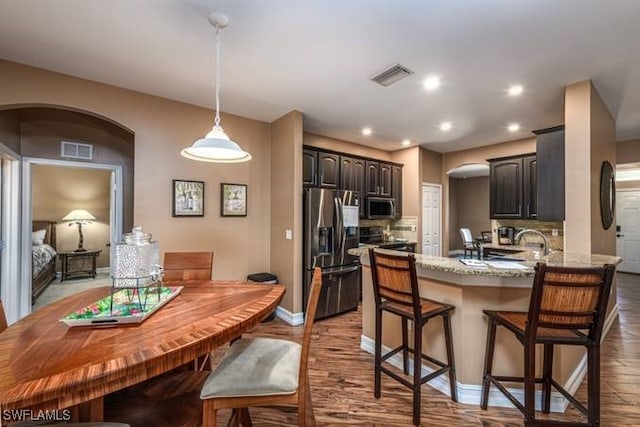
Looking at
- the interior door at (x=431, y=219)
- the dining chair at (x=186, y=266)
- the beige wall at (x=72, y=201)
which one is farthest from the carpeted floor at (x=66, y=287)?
the interior door at (x=431, y=219)

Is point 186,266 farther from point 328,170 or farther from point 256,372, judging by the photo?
point 328,170

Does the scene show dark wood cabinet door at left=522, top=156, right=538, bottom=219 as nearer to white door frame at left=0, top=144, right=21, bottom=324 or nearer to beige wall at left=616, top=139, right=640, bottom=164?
beige wall at left=616, top=139, right=640, bottom=164

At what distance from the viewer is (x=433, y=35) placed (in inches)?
85.8

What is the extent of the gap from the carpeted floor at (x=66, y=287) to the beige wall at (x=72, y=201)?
845mm

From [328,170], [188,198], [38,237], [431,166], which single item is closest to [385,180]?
[431,166]

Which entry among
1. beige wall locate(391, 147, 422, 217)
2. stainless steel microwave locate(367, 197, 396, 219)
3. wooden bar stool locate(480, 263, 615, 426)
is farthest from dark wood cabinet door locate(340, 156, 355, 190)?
wooden bar stool locate(480, 263, 615, 426)

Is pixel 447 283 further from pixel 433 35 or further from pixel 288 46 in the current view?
pixel 288 46

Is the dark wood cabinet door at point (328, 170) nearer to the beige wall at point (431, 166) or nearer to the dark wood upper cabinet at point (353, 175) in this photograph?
the dark wood upper cabinet at point (353, 175)

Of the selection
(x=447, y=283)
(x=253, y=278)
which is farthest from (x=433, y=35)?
(x=253, y=278)

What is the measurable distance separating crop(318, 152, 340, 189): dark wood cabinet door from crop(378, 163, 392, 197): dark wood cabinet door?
3.79 feet

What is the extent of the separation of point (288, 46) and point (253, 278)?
8.98 ft

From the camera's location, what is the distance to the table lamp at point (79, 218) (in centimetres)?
603

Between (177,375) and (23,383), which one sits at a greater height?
(23,383)

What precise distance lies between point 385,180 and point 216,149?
4.04m
